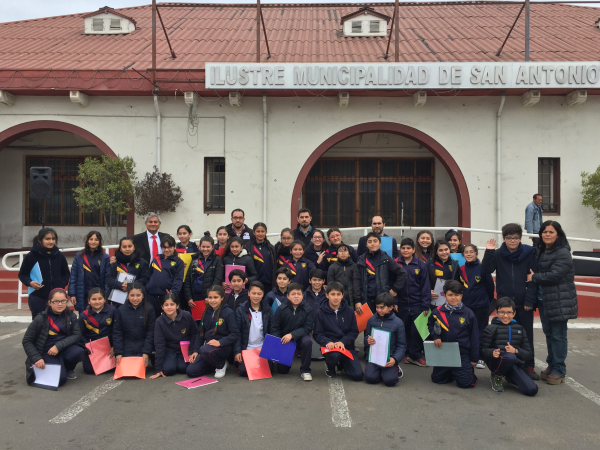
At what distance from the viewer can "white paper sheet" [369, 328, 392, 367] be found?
5051 millimetres

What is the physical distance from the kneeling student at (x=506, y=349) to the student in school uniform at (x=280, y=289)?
7.03 ft

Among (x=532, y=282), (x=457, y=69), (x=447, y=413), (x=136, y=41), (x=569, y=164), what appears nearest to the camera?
(x=447, y=413)

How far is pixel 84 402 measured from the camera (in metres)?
4.52

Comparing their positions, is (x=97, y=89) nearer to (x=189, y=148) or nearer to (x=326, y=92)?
(x=189, y=148)

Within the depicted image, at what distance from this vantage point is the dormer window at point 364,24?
13586 millimetres

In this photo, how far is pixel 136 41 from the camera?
Answer: 13305mm

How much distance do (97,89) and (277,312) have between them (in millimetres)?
7966

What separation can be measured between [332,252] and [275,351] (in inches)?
61.6

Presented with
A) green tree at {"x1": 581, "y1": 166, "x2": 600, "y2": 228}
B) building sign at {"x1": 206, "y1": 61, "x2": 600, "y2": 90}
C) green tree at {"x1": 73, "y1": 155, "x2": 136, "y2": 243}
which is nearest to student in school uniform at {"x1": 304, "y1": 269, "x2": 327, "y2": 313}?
building sign at {"x1": 206, "y1": 61, "x2": 600, "y2": 90}

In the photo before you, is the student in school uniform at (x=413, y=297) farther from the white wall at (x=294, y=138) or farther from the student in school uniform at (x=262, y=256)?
the white wall at (x=294, y=138)

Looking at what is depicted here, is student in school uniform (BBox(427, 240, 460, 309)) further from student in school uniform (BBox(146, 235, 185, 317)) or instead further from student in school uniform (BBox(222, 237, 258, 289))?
student in school uniform (BBox(146, 235, 185, 317))

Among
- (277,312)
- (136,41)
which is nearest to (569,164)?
(277,312)

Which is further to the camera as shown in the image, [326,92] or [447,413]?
[326,92]

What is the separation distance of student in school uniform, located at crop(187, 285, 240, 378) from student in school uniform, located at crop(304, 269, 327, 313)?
0.89 m
